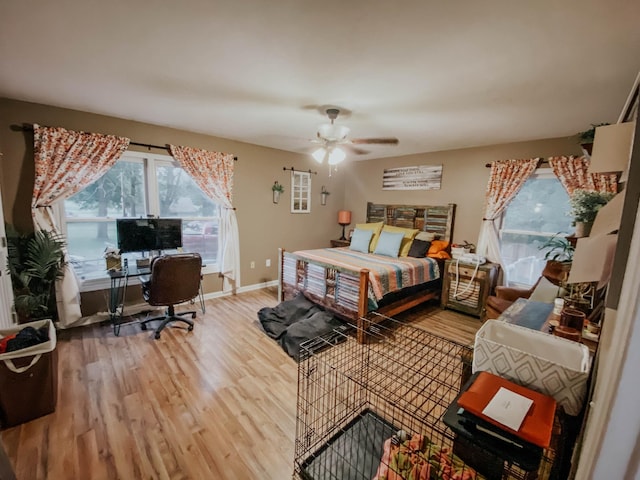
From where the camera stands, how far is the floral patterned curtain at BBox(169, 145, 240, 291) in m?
3.63

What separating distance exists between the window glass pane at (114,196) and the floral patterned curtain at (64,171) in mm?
224

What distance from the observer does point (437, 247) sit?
4.09 m

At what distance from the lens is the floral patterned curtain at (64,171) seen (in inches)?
107

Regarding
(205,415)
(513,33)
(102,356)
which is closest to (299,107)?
(513,33)

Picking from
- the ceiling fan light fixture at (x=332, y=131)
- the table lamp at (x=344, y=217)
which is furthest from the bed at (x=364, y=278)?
the ceiling fan light fixture at (x=332, y=131)

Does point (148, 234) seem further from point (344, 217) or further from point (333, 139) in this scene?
point (344, 217)

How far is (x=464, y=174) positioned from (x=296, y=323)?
10.5ft

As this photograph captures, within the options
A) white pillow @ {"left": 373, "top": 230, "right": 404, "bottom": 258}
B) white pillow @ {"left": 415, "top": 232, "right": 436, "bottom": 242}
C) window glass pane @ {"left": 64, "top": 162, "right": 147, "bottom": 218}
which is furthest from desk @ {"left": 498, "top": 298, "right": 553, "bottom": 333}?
window glass pane @ {"left": 64, "top": 162, "right": 147, "bottom": 218}

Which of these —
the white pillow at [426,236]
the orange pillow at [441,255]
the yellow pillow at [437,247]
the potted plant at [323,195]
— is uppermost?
the potted plant at [323,195]

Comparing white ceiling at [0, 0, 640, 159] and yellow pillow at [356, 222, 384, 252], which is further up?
white ceiling at [0, 0, 640, 159]

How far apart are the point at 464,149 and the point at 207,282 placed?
13.9 ft

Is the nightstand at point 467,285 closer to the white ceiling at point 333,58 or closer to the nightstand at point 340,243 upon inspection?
the white ceiling at point 333,58

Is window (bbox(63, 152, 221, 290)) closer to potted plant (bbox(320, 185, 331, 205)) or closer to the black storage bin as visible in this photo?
the black storage bin

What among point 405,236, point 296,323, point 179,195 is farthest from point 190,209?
point 405,236
